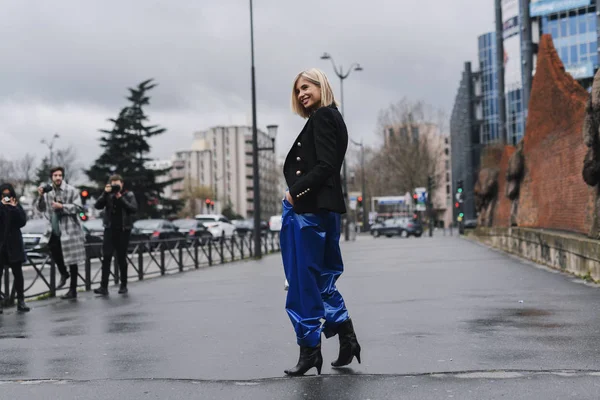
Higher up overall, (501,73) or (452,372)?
(501,73)

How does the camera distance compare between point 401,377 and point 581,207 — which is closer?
point 401,377

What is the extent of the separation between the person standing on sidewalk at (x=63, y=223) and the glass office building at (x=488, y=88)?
272 ft

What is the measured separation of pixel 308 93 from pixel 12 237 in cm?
617

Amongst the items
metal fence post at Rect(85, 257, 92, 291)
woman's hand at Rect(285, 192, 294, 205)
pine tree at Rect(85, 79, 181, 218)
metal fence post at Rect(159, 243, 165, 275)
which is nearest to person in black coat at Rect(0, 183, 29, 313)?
metal fence post at Rect(85, 257, 92, 291)

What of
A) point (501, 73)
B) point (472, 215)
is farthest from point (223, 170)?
point (501, 73)

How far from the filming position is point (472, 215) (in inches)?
4080

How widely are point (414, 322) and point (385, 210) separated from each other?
6773 cm

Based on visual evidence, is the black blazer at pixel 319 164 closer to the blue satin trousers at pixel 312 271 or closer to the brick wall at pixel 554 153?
the blue satin trousers at pixel 312 271

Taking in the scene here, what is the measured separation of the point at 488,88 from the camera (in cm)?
9288

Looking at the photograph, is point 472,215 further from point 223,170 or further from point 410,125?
point 223,170

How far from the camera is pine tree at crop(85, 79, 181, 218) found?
5916 centimetres

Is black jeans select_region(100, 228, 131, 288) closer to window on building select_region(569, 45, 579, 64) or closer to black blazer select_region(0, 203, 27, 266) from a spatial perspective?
black blazer select_region(0, 203, 27, 266)

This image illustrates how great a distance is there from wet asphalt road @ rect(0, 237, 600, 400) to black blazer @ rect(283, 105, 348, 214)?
104 cm

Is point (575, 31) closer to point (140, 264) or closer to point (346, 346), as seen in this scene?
point (140, 264)
